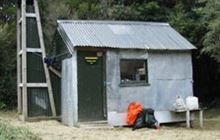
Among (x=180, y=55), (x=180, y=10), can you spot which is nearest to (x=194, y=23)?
(x=180, y=10)

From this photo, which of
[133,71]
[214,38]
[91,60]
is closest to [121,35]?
[133,71]

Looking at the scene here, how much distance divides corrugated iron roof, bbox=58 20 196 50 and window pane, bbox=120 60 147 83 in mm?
604

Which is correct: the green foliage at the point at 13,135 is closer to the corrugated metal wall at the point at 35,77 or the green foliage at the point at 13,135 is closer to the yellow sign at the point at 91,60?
the yellow sign at the point at 91,60

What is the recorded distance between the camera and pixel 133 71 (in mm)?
16766

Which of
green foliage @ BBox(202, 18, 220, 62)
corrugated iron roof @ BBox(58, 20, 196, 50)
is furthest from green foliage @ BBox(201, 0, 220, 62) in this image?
corrugated iron roof @ BBox(58, 20, 196, 50)

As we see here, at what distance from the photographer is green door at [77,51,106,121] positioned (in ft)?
52.7

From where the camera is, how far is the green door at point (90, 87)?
1606cm

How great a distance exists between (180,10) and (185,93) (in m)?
8.09

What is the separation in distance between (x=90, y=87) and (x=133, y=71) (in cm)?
167

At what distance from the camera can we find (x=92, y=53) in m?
16.3

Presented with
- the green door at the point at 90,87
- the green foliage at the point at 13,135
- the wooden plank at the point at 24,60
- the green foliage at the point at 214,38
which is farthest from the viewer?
the wooden plank at the point at 24,60

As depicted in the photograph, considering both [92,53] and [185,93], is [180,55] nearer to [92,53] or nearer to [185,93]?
[185,93]

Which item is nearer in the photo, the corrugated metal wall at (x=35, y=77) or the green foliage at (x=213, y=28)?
the green foliage at (x=213, y=28)

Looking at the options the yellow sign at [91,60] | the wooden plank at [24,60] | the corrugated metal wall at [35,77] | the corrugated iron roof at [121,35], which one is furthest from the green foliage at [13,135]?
the corrugated metal wall at [35,77]
